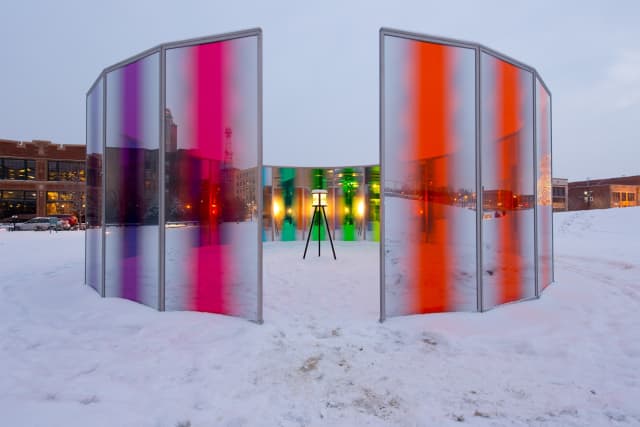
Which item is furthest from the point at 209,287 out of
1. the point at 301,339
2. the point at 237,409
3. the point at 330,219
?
the point at 330,219

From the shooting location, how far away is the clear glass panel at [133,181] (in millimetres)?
4949

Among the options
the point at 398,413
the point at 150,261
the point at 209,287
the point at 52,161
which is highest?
the point at 52,161

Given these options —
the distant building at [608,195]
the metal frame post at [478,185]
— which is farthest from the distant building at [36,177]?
the distant building at [608,195]

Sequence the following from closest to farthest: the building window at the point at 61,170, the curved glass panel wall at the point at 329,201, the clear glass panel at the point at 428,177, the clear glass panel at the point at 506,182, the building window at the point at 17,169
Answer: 1. the clear glass panel at the point at 428,177
2. the clear glass panel at the point at 506,182
3. the curved glass panel wall at the point at 329,201
4. the building window at the point at 17,169
5. the building window at the point at 61,170

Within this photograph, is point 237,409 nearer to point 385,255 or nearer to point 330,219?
point 385,255

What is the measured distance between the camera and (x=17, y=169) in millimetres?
42250

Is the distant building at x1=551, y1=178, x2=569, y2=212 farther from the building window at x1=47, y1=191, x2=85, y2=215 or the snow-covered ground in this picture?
the building window at x1=47, y1=191, x2=85, y2=215

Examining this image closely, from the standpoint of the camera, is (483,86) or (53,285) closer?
(483,86)

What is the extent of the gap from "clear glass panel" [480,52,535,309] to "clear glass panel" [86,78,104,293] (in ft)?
20.6

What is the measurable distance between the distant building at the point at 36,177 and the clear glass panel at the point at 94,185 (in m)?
42.5

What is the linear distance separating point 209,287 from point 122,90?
350 cm

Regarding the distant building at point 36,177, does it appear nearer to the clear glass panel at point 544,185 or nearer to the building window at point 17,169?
the building window at point 17,169

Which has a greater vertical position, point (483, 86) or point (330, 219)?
point (483, 86)

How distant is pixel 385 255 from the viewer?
443 cm
